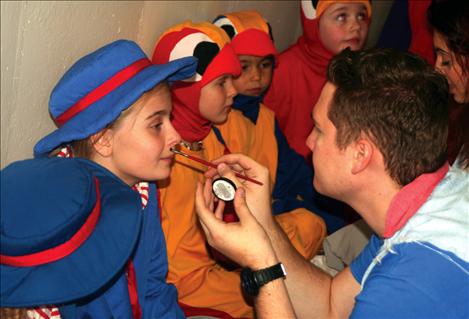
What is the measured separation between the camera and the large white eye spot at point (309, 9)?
116 inches

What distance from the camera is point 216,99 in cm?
211

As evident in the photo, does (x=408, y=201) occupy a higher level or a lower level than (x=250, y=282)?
higher

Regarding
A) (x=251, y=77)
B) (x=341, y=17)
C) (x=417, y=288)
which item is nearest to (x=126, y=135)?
(x=417, y=288)

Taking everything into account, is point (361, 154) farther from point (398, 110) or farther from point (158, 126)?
point (158, 126)

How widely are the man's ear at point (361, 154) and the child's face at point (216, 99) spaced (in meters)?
0.76

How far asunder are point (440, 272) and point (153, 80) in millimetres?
819

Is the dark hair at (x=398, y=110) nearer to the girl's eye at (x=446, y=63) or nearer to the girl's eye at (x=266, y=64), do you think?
the girl's eye at (x=446, y=63)

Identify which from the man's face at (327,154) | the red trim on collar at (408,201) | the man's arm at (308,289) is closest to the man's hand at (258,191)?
the man's arm at (308,289)

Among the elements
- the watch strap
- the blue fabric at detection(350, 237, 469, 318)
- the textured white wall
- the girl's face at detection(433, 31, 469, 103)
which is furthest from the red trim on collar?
the textured white wall

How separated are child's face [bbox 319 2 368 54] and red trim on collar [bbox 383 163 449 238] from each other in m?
1.64

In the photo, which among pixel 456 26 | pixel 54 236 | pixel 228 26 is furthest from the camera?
pixel 228 26

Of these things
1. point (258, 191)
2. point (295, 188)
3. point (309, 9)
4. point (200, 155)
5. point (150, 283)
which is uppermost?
point (309, 9)

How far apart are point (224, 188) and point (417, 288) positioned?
1.91 feet

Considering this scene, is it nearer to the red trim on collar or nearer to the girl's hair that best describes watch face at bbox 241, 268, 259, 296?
the red trim on collar
